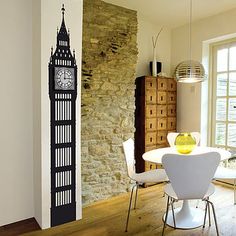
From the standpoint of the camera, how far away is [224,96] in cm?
360

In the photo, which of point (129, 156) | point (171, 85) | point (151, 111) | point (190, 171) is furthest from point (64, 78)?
point (171, 85)

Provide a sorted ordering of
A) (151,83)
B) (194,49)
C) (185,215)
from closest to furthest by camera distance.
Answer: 1. (185,215)
2. (151,83)
3. (194,49)

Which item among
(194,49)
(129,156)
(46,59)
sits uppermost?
(194,49)

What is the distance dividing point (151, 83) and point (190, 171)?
188 cm

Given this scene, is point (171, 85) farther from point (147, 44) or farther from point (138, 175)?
point (138, 175)

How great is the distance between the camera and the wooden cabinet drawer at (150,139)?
11.6 feet

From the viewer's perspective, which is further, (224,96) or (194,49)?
(194,49)

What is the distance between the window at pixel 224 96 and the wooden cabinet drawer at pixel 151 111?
94cm

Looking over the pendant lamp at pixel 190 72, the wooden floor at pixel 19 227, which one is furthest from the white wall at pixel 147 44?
the wooden floor at pixel 19 227

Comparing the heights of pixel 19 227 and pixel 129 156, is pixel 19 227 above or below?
below

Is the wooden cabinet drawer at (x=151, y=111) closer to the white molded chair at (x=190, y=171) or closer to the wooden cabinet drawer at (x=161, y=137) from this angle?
the wooden cabinet drawer at (x=161, y=137)

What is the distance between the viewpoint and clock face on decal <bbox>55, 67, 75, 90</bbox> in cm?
237

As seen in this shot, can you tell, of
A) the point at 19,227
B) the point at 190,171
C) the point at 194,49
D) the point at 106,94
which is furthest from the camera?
the point at 194,49

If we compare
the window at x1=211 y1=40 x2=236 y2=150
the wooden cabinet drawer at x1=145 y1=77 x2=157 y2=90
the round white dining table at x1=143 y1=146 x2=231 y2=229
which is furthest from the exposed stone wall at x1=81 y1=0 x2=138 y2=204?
the window at x1=211 y1=40 x2=236 y2=150
